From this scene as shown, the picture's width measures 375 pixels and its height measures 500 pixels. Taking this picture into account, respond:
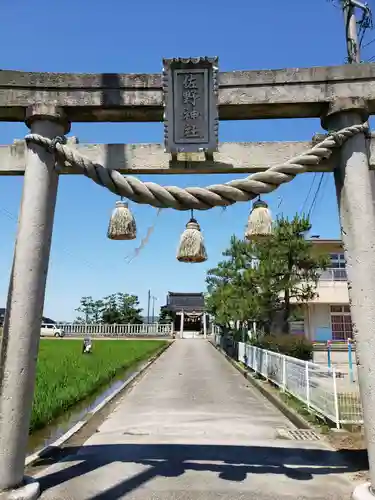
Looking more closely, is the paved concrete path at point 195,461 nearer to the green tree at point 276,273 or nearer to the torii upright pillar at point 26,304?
the torii upright pillar at point 26,304

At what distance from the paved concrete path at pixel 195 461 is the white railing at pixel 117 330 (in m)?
40.7

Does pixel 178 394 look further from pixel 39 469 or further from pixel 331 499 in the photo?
pixel 331 499

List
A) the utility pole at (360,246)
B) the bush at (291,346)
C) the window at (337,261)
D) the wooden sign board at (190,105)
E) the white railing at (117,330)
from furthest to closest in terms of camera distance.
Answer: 1. the white railing at (117,330)
2. the window at (337,261)
3. the bush at (291,346)
4. the wooden sign board at (190,105)
5. the utility pole at (360,246)

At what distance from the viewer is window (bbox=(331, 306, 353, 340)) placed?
26797 millimetres

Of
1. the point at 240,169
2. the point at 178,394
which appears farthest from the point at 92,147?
the point at 178,394

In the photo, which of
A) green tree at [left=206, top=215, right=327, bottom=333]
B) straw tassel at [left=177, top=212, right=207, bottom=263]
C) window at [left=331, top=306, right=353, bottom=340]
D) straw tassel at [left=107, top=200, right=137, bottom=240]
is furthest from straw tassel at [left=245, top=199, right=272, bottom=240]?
window at [left=331, top=306, right=353, bottom=340]

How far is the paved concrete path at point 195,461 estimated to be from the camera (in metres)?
4.26

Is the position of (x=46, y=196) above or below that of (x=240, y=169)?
below

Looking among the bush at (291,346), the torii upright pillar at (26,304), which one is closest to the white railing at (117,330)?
the bush at (291,346)

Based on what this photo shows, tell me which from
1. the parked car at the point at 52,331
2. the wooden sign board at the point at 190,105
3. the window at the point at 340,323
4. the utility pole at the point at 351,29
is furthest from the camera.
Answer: the parked car at the point at 52,331

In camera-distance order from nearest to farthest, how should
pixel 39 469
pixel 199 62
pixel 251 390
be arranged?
1. pixel 199 62
2. pixel 39 469
3. pixel 251 390

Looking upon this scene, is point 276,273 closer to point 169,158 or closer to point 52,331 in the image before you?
point 169,158

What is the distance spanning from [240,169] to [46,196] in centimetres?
209

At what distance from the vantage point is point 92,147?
455 cm
